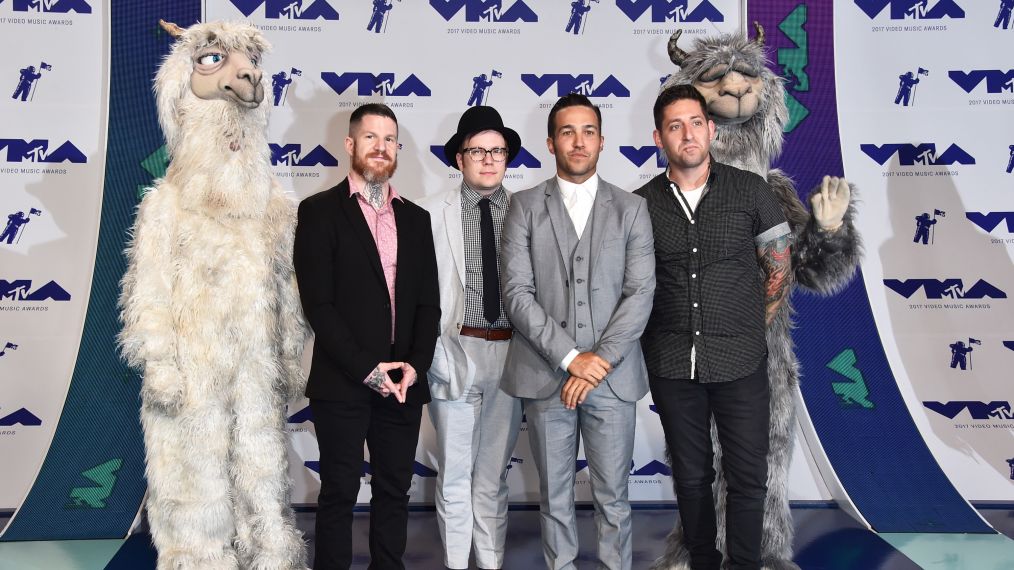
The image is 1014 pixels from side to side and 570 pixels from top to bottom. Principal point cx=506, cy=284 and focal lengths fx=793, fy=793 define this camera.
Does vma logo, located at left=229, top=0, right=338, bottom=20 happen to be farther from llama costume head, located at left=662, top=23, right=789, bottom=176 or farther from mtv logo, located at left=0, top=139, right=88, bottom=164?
llama costume head, located at left=662, top=23, right=789, bottom=176

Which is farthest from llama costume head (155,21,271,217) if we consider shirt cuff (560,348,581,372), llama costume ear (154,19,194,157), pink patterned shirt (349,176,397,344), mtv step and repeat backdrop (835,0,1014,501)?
mtv step and repeat backdrop (835,0,1014,501)

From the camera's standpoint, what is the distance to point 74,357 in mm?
3980

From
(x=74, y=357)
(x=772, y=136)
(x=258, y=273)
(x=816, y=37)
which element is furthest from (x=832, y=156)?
(x=74, y=357)

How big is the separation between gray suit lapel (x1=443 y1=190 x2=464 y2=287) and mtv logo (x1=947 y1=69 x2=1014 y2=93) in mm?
2848

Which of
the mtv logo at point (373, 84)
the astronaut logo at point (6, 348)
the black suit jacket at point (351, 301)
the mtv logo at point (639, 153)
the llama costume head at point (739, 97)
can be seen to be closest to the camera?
the black suit jacket at point (351, 301)

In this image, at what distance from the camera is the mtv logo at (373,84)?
4105mm

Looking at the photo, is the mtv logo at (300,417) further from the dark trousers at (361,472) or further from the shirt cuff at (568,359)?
the shirt cuff at (568,359)

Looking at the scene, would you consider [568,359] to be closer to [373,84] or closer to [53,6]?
[373,84]

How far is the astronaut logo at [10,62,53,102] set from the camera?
4023 mm

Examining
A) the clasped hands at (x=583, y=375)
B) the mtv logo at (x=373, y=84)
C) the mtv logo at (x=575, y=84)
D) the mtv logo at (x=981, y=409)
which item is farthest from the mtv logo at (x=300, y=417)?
the mtv logo at (x=981, y=409)

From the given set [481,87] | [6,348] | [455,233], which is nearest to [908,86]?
[481,87]

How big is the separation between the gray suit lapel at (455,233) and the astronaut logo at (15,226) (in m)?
2.32

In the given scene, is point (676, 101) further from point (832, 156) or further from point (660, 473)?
point (660, 473)

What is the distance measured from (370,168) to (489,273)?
1.97 ft
